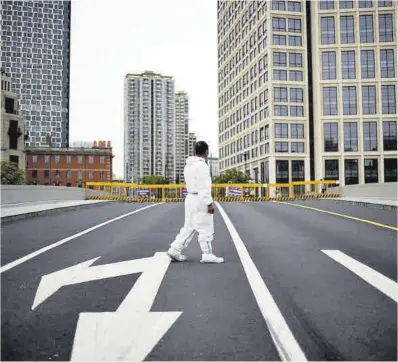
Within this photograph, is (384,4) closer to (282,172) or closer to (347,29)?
(347,29)

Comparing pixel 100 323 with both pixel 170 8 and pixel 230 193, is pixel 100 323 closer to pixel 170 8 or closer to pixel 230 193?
pixel 170 8

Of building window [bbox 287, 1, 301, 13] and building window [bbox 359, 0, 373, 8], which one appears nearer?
building window [bbox 359, 0, 373, 8]

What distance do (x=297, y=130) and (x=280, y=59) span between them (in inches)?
563

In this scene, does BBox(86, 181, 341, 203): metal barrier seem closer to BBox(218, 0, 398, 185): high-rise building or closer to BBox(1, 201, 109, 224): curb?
BBox(1, 201, 109, 224): curb

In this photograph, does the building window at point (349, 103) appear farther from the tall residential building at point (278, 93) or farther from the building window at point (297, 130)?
the building window at point (297, 130)

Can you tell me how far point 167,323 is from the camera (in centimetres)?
333

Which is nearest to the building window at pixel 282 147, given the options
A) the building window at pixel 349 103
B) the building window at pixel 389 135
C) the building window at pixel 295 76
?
the building window at pixel 349 103

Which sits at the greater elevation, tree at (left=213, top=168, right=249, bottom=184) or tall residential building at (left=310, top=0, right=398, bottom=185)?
tall residential building at (left=310, top=0, right=398, bottom=185)

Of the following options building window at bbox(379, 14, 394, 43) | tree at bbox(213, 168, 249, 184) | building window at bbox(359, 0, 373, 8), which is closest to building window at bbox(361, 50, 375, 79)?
building window at bbox(379, 14, 394, 43)

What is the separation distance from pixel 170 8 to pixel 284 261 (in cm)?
630

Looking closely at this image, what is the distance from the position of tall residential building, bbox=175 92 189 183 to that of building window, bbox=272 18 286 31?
103 metres

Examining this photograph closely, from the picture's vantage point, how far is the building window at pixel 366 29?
245 ft

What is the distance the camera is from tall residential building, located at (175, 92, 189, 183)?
586 ft

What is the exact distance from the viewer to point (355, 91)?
2940 inches
